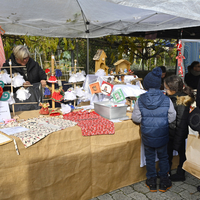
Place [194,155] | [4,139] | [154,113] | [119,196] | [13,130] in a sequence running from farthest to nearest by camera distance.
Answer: [119,196], [154,113], [13,130], [4,139], [194,155]

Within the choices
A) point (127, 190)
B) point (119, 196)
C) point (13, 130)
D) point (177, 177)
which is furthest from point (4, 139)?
point (177, 177)

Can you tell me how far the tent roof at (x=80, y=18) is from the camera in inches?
135

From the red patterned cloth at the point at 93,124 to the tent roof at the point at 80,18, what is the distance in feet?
5.61

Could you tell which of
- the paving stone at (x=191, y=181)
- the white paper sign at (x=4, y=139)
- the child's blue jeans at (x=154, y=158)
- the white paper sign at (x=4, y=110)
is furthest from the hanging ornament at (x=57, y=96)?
the paving stone at (x=191, y=181)

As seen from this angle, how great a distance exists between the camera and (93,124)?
2.13 metres

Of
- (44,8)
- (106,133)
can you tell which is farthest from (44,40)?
(106,133)

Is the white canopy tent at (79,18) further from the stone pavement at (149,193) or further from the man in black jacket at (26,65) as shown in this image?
the stone pavement at (149,193)

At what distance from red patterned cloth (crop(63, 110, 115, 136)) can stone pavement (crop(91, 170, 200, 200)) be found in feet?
2.21

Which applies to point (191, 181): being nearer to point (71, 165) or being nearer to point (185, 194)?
point (185, 194)

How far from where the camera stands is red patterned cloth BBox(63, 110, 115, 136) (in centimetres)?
206

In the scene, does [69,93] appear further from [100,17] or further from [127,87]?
[100,17]

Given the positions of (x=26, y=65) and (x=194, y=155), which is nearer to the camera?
(x=194, y=155)

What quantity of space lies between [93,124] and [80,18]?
2.84 meters

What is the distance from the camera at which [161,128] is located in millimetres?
2115
